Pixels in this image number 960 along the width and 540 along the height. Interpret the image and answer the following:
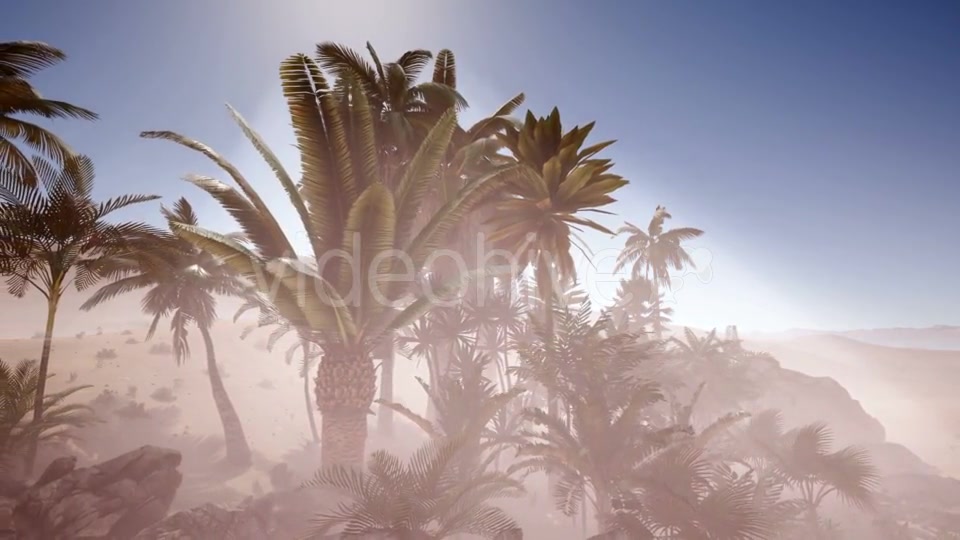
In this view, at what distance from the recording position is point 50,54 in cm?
1039

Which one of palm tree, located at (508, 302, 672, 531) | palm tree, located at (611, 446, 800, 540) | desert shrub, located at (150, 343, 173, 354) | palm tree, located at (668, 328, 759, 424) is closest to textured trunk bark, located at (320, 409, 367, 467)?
palm tree, located at (508, 302, 672, 531)

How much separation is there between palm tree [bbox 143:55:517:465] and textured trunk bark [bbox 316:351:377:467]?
0.02 metres

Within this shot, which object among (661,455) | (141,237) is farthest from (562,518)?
(141,237)

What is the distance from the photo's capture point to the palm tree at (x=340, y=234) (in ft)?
23.6

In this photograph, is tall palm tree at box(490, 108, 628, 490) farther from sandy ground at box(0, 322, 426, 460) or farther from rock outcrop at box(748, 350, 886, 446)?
rock outcrop at box(748, 350, 886, 446)

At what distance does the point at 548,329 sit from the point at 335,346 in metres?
6.07

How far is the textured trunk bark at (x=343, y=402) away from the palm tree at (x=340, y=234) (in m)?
0.02

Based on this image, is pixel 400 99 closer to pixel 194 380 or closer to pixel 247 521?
pixel 247 521

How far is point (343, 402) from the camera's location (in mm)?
8219

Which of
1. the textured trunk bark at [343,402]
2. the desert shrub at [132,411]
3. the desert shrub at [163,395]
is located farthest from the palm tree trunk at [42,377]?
the desert shrub at [163,395]

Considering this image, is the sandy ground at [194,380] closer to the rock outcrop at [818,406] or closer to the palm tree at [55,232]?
the palm tree at [55,232]

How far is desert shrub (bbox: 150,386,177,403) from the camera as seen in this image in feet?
77.7

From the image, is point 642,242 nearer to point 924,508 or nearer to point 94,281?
point 924,508

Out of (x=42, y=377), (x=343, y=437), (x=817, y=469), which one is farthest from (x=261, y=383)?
(x=817, y=469)
